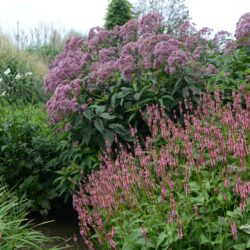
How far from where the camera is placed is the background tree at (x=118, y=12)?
14516 mm

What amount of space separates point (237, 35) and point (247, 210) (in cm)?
351

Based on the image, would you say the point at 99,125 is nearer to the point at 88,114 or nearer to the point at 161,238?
the point at 88,114

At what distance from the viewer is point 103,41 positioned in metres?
5.67

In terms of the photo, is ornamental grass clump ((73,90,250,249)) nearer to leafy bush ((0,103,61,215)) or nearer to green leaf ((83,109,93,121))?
green leaf ((83,109,93,121))

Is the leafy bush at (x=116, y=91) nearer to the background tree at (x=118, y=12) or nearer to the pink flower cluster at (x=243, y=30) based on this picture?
the pink flower cluster at (x=243, y=30)

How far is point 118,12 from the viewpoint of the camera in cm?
1461

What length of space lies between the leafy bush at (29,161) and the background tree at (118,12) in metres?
9.18

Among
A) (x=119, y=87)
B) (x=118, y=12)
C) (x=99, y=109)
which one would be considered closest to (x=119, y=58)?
(x=119, y=87)

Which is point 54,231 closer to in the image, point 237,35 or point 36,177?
point 36,177

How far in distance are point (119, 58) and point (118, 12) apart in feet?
32.6

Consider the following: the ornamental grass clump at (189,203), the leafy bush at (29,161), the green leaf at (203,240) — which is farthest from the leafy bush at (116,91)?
the green leaf at (203,240)

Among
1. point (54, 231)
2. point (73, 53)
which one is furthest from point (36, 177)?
point (73, 53)

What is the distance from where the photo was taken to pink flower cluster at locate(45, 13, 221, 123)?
15.4 feet

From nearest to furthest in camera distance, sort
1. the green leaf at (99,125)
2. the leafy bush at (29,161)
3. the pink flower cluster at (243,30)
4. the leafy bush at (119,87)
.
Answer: the green leaf at (99,125)
the leafy bush at (119,87)
the leafy bush at (29,161)
the pink flower cluster at (243,30)
